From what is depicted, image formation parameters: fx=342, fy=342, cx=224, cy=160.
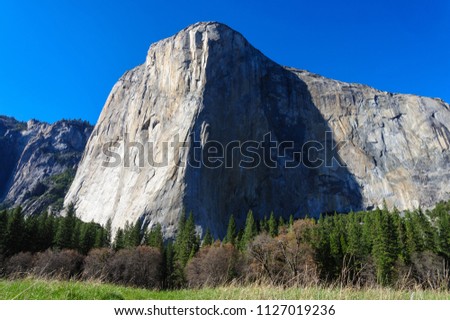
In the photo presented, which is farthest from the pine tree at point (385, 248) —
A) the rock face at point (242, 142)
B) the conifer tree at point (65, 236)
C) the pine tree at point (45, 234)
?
the pine tree at point (45, 234)

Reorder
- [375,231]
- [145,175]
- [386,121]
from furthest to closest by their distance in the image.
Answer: [386,121], [145,175], [375,231]

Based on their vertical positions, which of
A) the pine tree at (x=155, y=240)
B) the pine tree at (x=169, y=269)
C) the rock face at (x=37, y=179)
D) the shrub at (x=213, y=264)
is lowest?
the pine tree at (x=169, y=269)

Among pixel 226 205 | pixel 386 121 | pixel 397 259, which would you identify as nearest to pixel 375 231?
pixel 397 259

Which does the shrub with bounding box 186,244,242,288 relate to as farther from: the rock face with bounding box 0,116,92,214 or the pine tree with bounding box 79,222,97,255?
the rock face with bounding box 0,116,92,214

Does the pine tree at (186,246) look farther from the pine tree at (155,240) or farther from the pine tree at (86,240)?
the pine tree at (86,240)

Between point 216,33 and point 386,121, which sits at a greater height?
point 216,33

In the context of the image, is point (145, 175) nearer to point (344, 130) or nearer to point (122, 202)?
point (122, 202)
